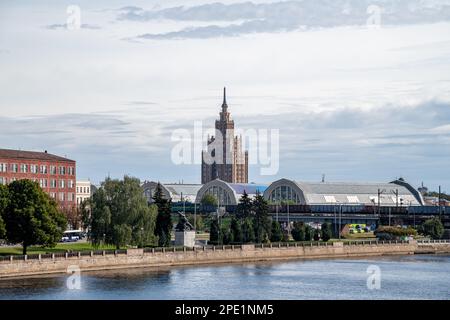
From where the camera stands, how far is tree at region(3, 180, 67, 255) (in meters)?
102

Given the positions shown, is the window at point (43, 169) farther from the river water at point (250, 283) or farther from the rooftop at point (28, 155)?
the river water at point (250, 283)

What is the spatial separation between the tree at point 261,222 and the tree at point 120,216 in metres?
24.5

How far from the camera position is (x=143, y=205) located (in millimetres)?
118125

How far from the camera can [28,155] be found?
15650 cm

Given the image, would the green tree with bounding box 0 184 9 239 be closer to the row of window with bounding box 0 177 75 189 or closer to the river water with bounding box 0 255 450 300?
the river water with bounding box 0 255 450 300

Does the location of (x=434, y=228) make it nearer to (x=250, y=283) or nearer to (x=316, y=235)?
(x=316, y=235)

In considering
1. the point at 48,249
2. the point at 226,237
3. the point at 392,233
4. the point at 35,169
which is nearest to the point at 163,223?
the point at 226,237

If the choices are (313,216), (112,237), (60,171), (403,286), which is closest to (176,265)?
(112,237)

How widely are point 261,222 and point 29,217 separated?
184ft

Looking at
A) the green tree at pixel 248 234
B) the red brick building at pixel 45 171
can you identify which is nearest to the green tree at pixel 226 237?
the green tree at pixel 248 234

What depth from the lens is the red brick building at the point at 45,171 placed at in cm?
15038

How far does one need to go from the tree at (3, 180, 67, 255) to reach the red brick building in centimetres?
4237

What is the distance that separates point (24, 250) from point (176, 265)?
19.1 m

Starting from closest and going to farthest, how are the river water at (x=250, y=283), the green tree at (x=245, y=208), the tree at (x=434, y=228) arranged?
1. the river water at (x=250, y=283)
2. the green tree at (x=245, y=208)
3. the tree at (x=434, y=228)
